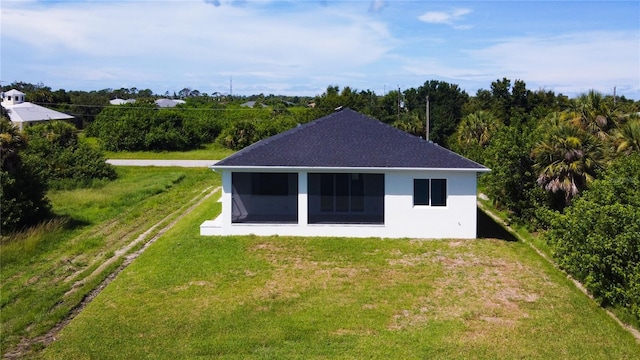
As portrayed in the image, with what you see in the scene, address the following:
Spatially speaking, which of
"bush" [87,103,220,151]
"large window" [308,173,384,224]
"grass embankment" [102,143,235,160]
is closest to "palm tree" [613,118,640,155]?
"large window" [308,173,384,224]

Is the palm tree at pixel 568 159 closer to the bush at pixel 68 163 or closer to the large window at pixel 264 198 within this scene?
the large window at pixel 264 198

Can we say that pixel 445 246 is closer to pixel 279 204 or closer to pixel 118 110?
pixel 279 204

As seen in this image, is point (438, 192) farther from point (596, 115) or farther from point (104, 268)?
point (104, 268)

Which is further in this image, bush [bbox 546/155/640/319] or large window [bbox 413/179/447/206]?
large window [bbox 413/179/447/206]

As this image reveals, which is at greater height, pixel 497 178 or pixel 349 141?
pixel 349 141

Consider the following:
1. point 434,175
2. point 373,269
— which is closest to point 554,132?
point 434,175

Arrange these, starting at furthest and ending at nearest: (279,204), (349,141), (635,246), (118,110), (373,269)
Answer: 1. (118,110)
2. (349,141)
3. (279,204)
4. (373,269)
5. (635,246)

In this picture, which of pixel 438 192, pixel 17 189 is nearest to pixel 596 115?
pixel 438 192

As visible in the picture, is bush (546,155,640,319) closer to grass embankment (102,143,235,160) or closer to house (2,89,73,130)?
grass embankment (102,143,235,160)
